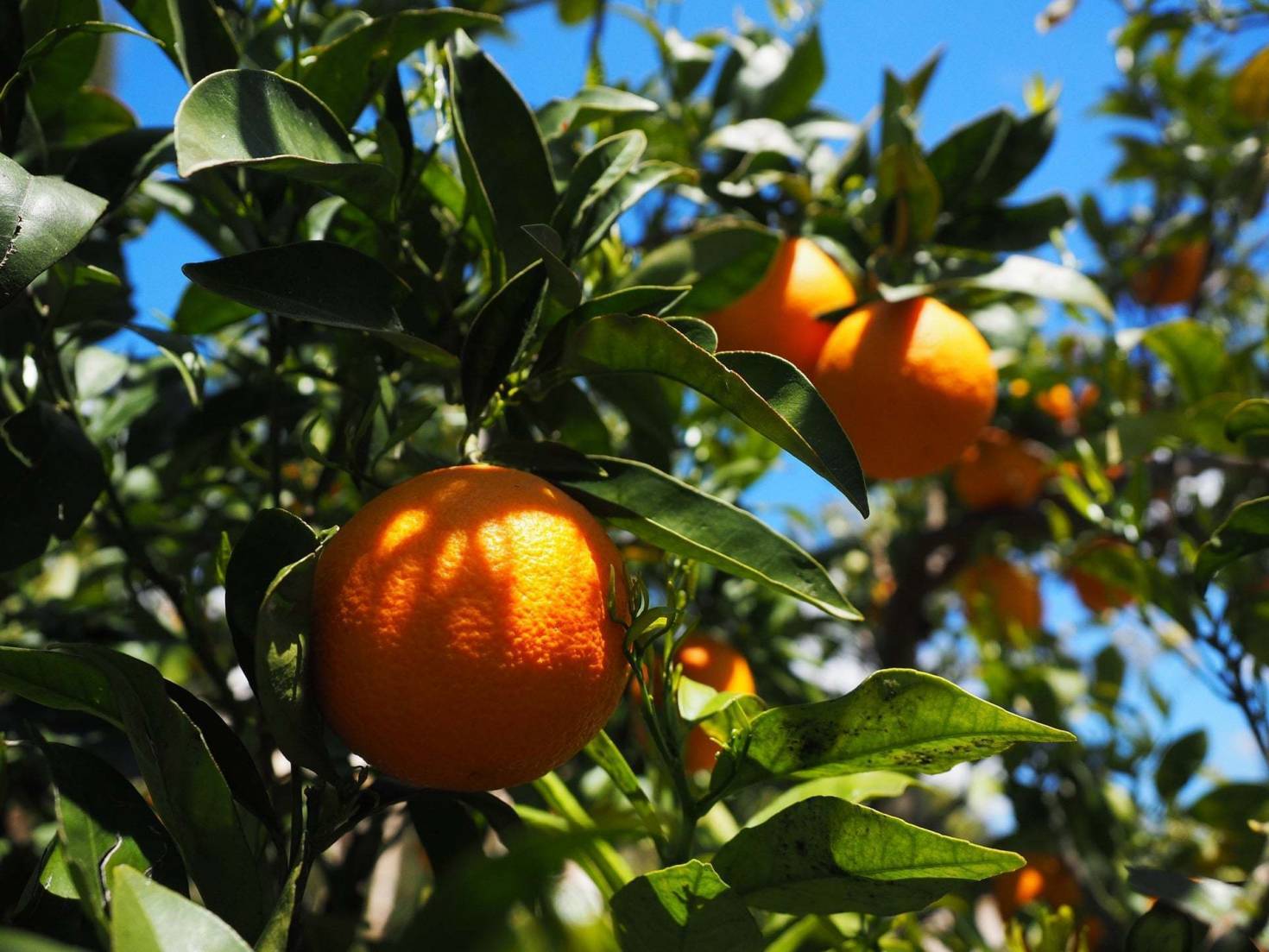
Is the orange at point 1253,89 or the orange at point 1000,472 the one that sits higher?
the orange at point 1253,89

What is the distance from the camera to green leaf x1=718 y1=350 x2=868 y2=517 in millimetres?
690

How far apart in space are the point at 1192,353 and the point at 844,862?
3.23ft

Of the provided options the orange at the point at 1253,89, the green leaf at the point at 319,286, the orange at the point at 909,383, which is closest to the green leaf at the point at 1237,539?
the orange at the point at 909,383

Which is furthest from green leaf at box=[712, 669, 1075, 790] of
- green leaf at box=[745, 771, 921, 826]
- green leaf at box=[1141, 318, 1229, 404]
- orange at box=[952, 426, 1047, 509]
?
orange at box=[952, 426, 1047, 509]

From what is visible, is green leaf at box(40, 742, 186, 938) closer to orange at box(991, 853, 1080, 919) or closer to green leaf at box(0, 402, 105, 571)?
green leaf at box(0, 402, 105, 571)

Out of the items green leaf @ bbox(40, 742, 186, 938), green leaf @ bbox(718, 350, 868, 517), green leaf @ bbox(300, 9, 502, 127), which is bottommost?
green leaf @ bbox(40, 742, 186, 938)

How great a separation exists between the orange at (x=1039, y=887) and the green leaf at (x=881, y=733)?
3.32ft

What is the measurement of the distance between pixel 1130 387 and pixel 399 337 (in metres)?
1.29

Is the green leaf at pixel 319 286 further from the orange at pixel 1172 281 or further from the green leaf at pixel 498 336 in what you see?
the orange at pixel 1172 281

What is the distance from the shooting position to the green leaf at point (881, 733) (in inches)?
25.9

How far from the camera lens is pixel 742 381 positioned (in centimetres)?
65

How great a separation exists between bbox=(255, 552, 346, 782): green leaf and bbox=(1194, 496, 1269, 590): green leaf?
2.42 feet

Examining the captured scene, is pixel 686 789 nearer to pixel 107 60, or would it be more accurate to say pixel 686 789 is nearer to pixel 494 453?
pixel 494 453

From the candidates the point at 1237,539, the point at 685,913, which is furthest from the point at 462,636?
the point at 1237,539
